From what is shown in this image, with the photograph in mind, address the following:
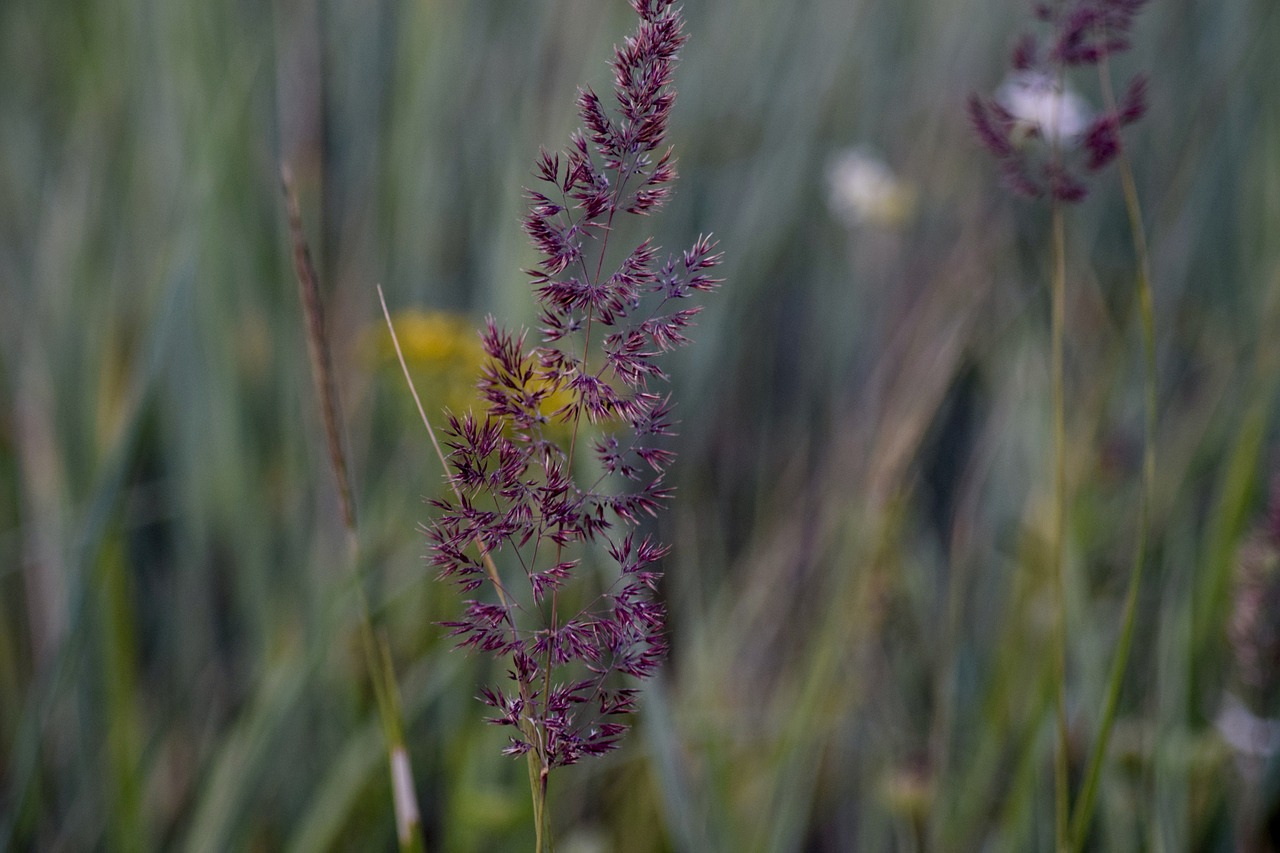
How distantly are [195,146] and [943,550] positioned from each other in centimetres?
120

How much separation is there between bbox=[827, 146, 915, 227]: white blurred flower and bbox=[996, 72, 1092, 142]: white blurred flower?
214 mm

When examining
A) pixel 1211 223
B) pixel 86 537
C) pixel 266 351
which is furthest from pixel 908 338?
pixel 86 537

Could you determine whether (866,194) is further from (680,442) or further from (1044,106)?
(680,442)

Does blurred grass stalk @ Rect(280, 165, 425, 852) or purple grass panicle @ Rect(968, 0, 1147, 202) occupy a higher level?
purple grass panicle @ Rect(968, 0, 1147, 202)

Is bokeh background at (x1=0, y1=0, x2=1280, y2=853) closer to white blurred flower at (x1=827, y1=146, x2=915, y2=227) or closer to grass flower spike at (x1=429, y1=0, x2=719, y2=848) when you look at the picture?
white blurred flower at (x1=827, y1=146, x2=915, y2=227)

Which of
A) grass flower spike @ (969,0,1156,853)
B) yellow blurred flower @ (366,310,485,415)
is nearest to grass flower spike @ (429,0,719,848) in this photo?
grass flower spike @ (969,0,1156,853)

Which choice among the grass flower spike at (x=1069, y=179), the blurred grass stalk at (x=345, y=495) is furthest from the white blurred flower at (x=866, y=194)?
the blurred grass stalk at (x=345, y=495)

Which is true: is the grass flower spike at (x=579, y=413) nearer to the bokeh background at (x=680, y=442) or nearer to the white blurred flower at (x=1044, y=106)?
the white blurred flower at (x=1044, y=106)

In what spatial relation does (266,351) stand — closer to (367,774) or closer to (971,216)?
(367,774)

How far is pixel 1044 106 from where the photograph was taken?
1.46 metres

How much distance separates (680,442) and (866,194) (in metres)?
0.51

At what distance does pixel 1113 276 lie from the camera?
1.99m

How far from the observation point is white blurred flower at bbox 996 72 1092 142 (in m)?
0.64

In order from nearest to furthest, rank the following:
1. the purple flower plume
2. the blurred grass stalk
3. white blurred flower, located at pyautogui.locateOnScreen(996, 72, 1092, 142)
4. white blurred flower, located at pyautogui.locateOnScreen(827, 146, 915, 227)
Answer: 1. the purple flower plume
2. the blurred grass stalk
3. white blurred flower, located at pyautogui.locateOnScreen(996, 72, 1092, 142)
4. white blurred flower, located at pyautogui.locateOnScreen(827, 146, 915, 227)
